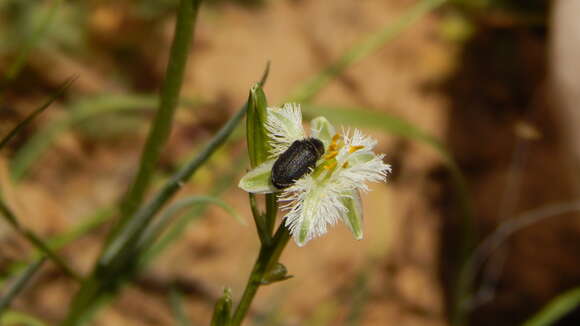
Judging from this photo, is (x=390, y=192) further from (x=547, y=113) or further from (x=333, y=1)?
(x=333, y=1)

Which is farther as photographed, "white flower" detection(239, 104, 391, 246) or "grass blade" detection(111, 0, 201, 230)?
"grass blade" detection(111, 0, 201, 230)

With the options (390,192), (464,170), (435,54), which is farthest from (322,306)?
(435,54)

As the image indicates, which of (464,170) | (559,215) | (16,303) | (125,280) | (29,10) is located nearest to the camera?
(125,280)

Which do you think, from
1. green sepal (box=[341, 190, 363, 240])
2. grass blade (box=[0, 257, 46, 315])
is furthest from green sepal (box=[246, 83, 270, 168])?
grass blade (box=[0, 257, 46, 315])

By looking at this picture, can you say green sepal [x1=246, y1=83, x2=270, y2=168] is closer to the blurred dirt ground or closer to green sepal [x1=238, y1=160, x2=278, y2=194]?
green sepal [x1=238, y1=160, x2=278, y2=194]

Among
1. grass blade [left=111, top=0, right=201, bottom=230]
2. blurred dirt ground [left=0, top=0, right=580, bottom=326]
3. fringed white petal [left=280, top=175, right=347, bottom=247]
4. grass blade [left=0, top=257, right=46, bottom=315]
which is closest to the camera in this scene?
fringed white petal [left=280, top=175, right=347, bottom=247]

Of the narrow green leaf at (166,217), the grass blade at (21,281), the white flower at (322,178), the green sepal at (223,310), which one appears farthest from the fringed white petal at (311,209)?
the grass blade at (21,281)

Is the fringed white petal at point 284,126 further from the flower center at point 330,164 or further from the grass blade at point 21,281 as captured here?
the grass blade at point 21,281
